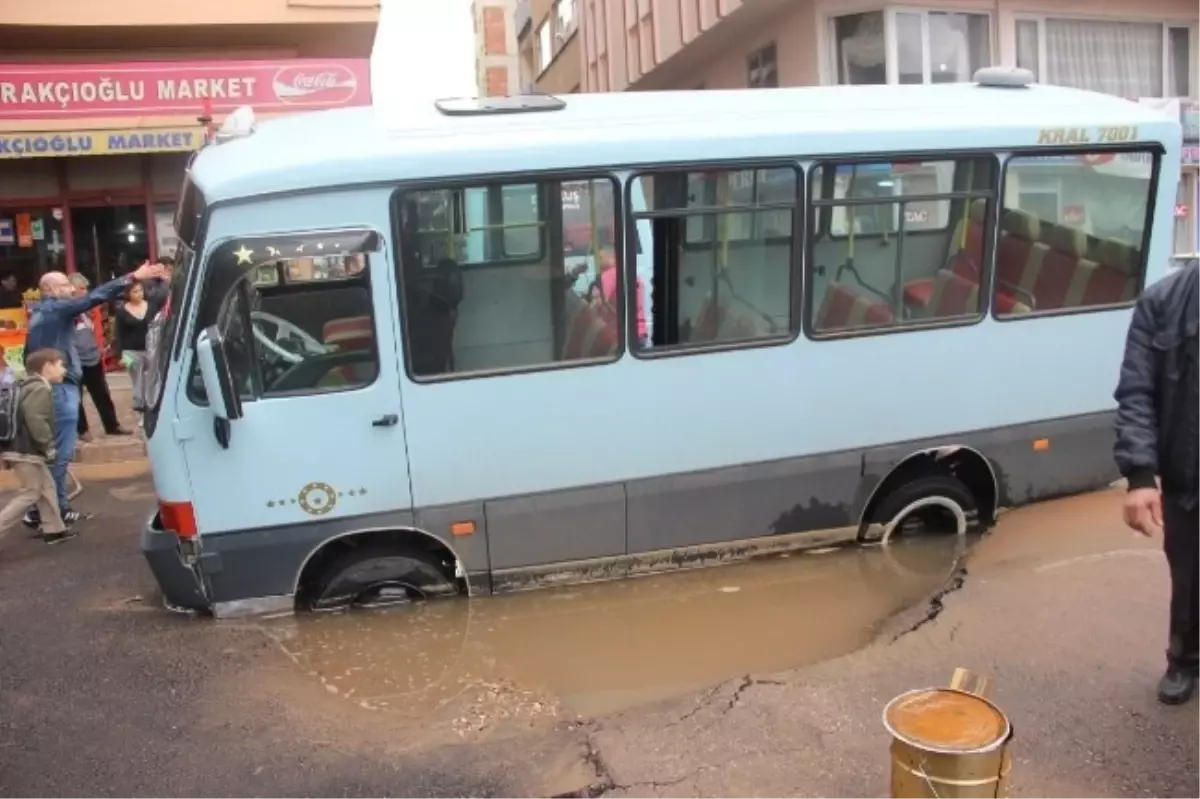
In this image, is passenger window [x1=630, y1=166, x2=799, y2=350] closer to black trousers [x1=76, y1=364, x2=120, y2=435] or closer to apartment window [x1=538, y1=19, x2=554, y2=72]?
black trousers [x1=76, y1=364, x2=120, y2=435]

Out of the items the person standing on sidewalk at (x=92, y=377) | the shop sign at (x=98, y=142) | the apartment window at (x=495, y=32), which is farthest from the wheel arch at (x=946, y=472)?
the apartment window at (x=495, y=32)

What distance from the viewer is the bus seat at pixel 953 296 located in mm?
6027

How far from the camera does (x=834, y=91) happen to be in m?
6.23

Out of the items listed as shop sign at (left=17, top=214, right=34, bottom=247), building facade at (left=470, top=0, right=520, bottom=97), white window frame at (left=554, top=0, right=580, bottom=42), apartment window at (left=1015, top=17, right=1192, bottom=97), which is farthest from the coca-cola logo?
building facade at (left=470, top=0, right=520, bottom=97)

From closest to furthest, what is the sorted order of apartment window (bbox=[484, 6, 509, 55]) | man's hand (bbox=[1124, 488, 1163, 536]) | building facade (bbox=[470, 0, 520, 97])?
man's hand (bbox=[1124, 488, 1163, 536]) → building facade (bbox=[470, 0, 520, 97]) → apartment window (bbox=[484, 6, 509, 55])

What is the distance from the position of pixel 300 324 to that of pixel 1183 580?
4001 mm

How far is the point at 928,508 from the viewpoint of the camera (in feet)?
20.7

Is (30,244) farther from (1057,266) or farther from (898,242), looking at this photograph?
(1057,266)

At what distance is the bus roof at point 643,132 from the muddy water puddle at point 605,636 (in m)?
2.28

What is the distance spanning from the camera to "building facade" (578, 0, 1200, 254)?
555 inches

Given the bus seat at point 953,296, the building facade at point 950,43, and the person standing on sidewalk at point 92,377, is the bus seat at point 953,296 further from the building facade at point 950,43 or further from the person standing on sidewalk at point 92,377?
the building facade at point 950,43

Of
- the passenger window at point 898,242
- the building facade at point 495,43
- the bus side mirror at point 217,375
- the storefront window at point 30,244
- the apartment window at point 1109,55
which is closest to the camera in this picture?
the bus side mirror at point 217,375

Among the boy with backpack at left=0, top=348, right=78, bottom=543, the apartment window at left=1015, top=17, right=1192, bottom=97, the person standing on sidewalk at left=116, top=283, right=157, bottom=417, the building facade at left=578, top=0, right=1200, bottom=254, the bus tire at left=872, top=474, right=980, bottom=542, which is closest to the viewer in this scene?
the bus tire at left=872, top=474, right=980, bottom=542

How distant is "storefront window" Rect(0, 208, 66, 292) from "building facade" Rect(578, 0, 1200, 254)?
34.1 ft
